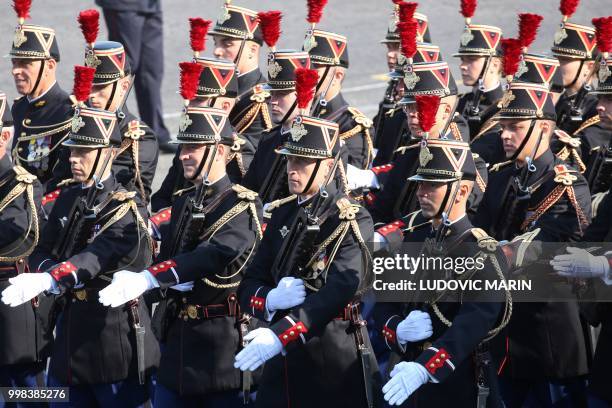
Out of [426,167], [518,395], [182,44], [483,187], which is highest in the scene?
[426,167]

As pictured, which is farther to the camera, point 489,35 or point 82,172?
point 489,35

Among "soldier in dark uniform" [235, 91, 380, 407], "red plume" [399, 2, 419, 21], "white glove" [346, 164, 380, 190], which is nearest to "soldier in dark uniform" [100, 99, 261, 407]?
"soldier in dark uniform" [235, 91, 380, 407]

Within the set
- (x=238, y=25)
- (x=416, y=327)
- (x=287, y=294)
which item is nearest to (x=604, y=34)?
(x=238, y=25)

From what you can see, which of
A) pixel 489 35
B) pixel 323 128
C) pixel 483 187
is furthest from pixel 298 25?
pixel 323 128

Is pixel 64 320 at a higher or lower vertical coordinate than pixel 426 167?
lower

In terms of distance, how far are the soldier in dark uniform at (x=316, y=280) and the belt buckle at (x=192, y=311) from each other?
0.59 metres

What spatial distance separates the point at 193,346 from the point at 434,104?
2.04 m

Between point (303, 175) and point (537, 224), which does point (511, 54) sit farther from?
point (303, 175)

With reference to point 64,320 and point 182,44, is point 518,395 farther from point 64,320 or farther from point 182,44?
point 182,44

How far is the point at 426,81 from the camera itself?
384 inches

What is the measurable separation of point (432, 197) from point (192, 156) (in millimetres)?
1638

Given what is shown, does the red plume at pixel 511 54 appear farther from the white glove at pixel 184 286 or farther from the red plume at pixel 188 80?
the white glove at pixel 184 286

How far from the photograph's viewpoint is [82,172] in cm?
887

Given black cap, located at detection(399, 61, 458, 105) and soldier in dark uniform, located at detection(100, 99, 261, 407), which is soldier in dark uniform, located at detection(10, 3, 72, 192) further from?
black cap, located at detection(399, 61, 458, 105)
